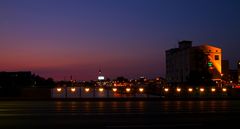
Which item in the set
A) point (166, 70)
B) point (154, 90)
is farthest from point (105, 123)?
point (166, 70)

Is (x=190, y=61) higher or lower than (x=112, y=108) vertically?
higher

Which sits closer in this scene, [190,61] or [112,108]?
[112,108]

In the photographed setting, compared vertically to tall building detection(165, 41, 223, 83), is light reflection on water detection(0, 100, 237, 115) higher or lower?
lower

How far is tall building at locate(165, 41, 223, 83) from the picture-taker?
102081 millimetres

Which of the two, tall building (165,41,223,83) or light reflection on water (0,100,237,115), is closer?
light reflection on water (0,100,237,115)

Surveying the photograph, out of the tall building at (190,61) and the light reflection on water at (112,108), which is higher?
the tall building at (190,61)

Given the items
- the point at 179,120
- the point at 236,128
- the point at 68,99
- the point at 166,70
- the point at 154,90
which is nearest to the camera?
the point at 236,128

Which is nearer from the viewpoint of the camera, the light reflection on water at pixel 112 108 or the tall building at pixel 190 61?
the light reflection on water at pixel 112 108

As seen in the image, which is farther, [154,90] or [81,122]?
[154,90]

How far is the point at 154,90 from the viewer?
62.2m

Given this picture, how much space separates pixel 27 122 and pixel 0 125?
141 cm

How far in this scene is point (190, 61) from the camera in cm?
12912

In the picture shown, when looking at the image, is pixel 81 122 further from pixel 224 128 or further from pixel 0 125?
pixel 224 128

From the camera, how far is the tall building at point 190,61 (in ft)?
335
